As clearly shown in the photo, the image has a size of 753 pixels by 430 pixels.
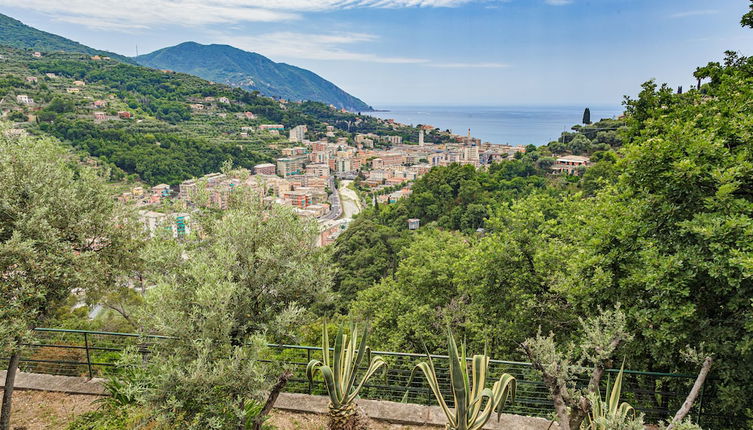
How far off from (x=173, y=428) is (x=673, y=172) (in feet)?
14.5

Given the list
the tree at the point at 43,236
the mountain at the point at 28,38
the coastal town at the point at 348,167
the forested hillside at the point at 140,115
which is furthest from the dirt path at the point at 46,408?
the mountain at the point at 28,38

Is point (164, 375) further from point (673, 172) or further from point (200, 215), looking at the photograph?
point (673, 172)

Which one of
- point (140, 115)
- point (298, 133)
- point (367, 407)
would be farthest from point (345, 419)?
point (298, 133)

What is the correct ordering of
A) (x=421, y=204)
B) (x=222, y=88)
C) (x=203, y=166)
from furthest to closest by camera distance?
(x=222, y=88) → (x=203, y=166) → (x=421, y=204)

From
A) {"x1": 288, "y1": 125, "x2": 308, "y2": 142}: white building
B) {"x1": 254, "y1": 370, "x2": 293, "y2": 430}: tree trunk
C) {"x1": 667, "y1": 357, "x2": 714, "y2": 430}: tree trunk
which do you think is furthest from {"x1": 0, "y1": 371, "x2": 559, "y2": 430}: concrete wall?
{"x1": 288, "y1": 125, "x2": 308, "y2": 142}: white building

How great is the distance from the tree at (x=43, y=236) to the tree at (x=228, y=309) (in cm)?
91

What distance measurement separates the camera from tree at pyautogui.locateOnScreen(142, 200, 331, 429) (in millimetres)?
2359

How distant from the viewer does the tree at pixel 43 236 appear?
2840 millimetres

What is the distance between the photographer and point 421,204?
33.1 metres

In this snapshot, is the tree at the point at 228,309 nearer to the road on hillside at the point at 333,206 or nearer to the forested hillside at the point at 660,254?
the forested hillside at the point at 660,254

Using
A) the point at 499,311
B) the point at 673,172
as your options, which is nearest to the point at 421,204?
the point at 499,311

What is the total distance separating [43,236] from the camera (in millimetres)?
2941

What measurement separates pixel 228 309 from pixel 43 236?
160 cm

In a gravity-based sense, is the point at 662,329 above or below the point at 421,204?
above
